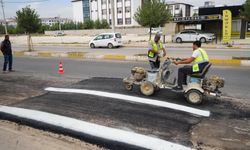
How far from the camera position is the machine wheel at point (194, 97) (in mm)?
6453

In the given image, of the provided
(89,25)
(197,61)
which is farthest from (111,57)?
(89,25)

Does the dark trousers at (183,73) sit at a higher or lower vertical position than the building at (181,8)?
lower

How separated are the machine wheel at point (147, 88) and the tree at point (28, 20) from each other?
20.3m

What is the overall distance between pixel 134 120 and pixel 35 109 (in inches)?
104

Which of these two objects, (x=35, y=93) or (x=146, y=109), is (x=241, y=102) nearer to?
(x=146, y=109)

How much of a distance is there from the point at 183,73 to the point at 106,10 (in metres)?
109

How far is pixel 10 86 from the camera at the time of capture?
9328 mm

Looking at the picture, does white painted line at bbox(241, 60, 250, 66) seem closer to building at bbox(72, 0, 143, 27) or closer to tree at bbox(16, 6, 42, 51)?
tree at bbox(16, 6, 42, 51)

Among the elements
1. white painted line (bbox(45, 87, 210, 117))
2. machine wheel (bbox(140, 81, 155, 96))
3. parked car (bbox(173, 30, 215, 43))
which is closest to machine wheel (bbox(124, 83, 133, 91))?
white painted line (bbox(45, 87, 210, 117))

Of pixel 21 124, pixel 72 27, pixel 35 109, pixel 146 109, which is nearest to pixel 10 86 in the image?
pixel 35 109

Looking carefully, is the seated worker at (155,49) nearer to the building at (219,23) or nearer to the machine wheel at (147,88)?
the machine wheel at (147,88)

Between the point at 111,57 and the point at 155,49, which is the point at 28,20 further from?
the point at 155,49

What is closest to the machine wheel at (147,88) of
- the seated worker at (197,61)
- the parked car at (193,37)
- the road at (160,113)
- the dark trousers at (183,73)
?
the road at (160,113)

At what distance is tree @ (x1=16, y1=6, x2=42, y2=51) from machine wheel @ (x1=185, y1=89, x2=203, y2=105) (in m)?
21.5
